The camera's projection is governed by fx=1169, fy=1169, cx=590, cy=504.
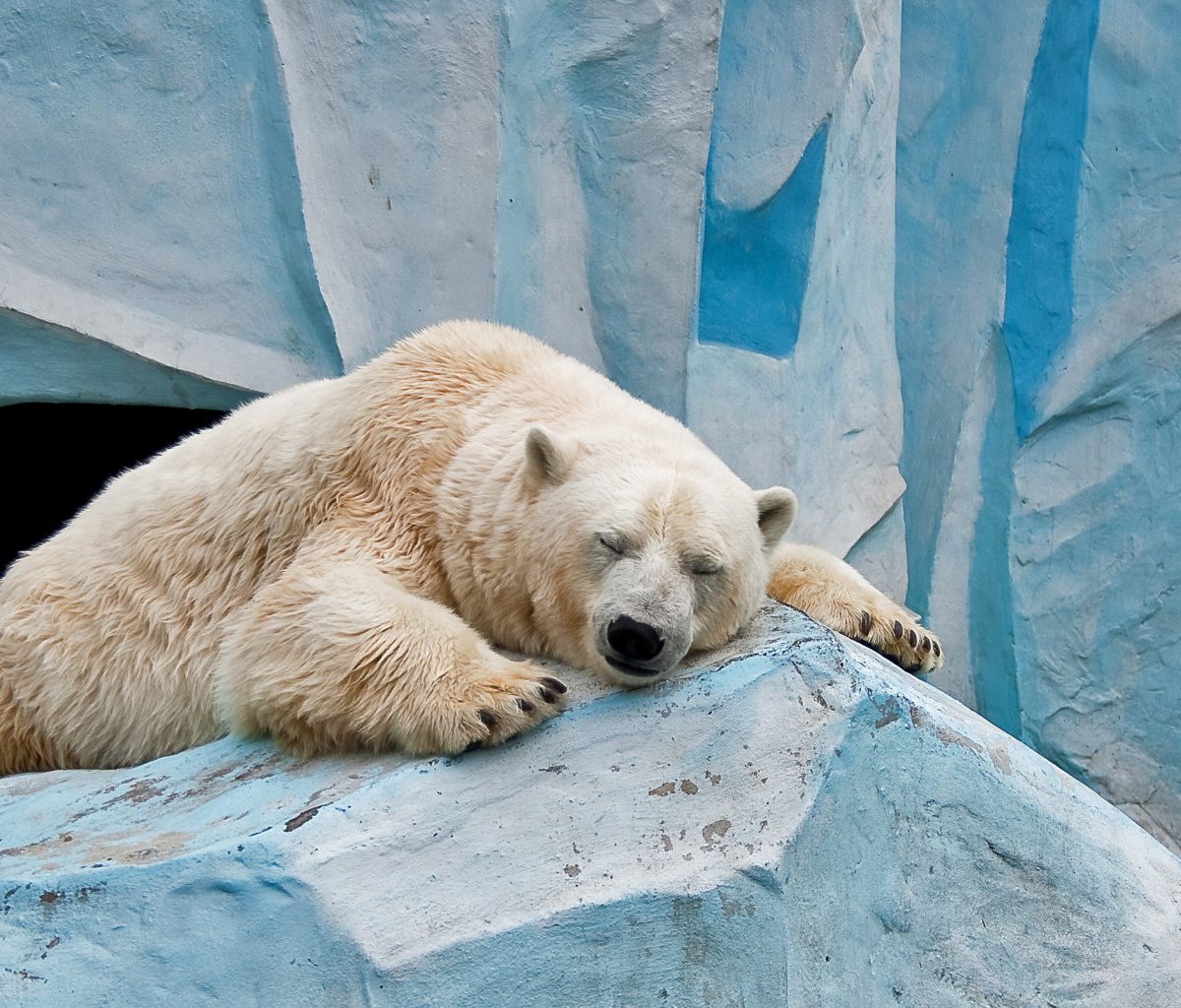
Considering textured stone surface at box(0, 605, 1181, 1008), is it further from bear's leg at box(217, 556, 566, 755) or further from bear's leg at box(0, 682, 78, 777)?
bear's leg at box(0, 682, 78, 777)

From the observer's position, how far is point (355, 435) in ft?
9.71

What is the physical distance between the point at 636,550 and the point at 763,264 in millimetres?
3095

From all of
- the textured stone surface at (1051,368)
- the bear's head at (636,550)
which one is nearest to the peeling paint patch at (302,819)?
the bear's head at (636,550)

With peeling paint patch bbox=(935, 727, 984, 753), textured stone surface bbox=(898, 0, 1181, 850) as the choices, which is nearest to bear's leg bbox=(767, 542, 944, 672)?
peeling paint patch bbox=(935, 727, 984, 753)

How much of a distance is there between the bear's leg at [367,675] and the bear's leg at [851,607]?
0.88 meters

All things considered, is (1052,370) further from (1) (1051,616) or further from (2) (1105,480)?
(1) (1051,616)

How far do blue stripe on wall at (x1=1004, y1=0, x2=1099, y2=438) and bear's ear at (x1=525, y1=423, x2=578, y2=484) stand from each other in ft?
12.1

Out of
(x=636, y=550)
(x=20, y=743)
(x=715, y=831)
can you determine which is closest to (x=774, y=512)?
(x=636, y=550)

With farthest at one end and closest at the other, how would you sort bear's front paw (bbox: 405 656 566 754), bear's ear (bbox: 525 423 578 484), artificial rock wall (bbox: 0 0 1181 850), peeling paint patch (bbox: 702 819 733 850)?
artificial rock wall (bbox: 0 0 1181 850), bear's ear (bbox: 525 423 578 484), bear's front paw (bbox: 405 656 566 754), peeling paint patch (bbox: 702 819 733 850)

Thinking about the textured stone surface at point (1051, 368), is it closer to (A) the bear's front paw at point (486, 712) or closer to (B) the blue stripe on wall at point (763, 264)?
(B) the blue stripe on wall at point (763, 264)

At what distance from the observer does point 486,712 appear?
2340mm

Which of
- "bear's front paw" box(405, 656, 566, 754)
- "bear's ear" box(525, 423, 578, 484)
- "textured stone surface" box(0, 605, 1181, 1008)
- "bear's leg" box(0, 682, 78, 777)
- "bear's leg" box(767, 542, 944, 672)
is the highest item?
"bear's ear" box(525, 423, 578, 484)

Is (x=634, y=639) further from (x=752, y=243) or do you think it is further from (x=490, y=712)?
(x=752, y=243)

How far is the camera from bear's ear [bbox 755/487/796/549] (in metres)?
2.79
